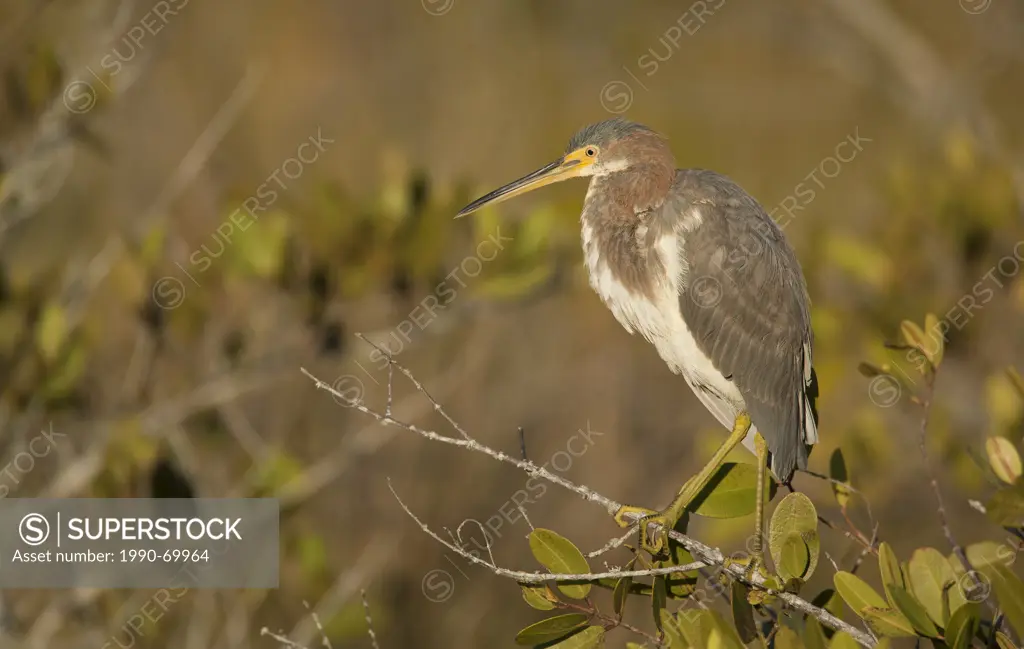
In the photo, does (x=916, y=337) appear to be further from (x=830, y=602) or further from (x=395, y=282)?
(x=395, y=282)

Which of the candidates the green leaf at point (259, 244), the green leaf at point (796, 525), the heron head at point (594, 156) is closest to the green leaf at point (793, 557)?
the green leaf at point (796, 525)

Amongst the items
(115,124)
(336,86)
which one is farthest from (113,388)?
(336,86)

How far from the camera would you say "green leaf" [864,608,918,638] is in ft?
6.34

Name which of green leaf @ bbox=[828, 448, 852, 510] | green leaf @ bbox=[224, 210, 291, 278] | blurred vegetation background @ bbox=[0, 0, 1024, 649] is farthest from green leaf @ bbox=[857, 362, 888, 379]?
green leaf @ bbox=[224, 210, 291, 278]

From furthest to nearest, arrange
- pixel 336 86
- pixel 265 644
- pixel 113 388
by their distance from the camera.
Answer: pixel 336 86
pixel 265 644
pixel 113 388

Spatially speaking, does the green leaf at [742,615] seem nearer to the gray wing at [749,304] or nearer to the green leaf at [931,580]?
the green leaf at [931,580]

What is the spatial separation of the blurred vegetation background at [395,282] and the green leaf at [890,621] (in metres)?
0.43

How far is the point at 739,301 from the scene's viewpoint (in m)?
3.12

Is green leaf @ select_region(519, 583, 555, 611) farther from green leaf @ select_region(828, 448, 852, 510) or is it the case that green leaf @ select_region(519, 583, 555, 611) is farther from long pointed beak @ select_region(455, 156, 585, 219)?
long pointed beak @ select_region(455, 156, 585, 219)

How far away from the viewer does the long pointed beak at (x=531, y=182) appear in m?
3.37

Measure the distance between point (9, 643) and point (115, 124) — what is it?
3562mm

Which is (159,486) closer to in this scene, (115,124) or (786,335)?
(786,335)

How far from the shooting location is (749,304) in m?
3.13

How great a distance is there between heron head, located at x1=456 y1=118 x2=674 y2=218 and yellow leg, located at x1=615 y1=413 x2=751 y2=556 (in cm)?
Result: 91
